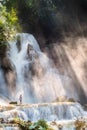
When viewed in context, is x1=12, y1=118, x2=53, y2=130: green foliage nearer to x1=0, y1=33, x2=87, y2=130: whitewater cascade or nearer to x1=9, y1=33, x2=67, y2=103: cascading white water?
x1=0, y1=33, x2=87, y2=130: whitewater cascade

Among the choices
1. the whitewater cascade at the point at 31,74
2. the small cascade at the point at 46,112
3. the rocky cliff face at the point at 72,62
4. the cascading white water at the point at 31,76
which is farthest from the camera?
the rocky cliff face at the point at 72,62

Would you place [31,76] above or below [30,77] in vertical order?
→ above

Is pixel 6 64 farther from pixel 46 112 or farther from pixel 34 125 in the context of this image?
pixel 34 125

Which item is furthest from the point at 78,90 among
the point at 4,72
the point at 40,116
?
the point at 40,116

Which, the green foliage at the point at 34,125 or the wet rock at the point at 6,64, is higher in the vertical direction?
the wet rock at the point at 6,64

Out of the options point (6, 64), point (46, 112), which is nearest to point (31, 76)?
point (6, 64)

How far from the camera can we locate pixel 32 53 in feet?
101

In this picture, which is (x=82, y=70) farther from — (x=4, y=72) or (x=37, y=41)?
(x=4, y=72)

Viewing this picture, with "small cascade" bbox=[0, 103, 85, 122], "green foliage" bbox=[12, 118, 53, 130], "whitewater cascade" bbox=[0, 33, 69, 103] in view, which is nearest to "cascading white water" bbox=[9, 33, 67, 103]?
"whitewater cascade" bbox=[0, 33, 69, 103]

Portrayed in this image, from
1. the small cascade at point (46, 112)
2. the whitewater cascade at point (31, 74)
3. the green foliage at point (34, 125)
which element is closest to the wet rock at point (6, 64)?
the whitewater cascade at point (31, 74)

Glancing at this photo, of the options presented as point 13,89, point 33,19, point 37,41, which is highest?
point 33,19

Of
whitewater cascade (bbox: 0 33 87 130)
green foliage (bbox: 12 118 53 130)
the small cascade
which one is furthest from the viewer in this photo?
whitewater cascade (bbox: 0 33 87 130)

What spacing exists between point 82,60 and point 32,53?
22.4 ft

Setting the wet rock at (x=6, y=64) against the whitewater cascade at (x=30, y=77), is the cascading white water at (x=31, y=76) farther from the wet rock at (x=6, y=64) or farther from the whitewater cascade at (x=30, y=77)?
the wet rock at (x=6, y=64)
